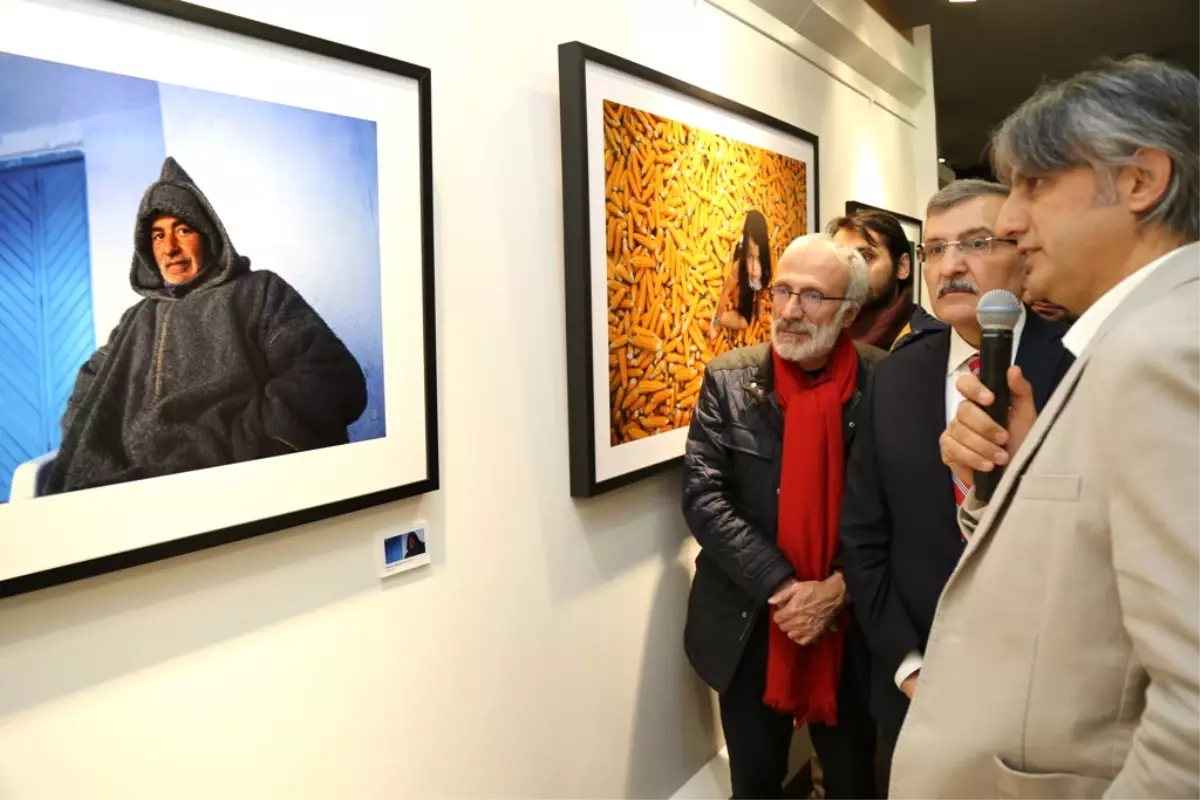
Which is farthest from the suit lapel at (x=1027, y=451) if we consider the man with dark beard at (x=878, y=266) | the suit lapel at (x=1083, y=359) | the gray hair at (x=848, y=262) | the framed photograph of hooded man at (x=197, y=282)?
the man with dark beard at (x=878, y=266)

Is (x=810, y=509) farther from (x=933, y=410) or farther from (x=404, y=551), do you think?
(x=404, y=551)

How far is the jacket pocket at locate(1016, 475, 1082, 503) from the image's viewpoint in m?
0.81

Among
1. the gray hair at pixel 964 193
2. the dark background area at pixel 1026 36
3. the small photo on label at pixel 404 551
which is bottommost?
the small photo on label at pixel 404 551

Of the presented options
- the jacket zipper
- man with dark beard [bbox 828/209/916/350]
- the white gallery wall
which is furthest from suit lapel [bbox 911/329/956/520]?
the jacket zipper

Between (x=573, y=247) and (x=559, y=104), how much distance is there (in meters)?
0.32

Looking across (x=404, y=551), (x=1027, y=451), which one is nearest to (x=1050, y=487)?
(x=1027, y=451)

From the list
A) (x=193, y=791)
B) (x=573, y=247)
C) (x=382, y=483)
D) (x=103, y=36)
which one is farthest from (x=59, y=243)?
(x=573, y=247)

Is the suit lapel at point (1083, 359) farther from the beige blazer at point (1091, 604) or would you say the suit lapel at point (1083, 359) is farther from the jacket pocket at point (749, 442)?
the jacket pocket at point (749, 442)

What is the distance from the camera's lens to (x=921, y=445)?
4.85ft

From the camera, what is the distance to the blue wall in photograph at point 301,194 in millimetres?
1086

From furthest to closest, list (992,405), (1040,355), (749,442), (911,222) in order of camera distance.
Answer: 1. (911,222)
2. (749,442)
3. (1040,355)
4. (992,405)

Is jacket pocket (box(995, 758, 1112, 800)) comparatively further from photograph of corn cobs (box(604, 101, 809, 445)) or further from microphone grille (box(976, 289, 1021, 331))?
photograph of corn cobs (box(604, 101, 809, 445))

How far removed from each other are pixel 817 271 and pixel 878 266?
75cm

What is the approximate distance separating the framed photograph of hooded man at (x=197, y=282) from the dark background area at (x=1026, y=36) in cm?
344
